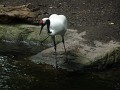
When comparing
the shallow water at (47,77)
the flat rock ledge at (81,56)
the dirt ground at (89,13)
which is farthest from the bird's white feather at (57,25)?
the dirt ground at (89,13)

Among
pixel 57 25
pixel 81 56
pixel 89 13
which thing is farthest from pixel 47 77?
pixel 89 13

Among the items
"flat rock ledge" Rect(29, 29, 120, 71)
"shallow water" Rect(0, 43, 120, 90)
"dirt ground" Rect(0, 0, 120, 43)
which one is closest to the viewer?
"shallow water" Rect(0, 43, 120, 90)

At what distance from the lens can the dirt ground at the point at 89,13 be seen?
30.5 feet

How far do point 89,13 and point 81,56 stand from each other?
3.11 meters

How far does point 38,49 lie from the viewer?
896 centimetres

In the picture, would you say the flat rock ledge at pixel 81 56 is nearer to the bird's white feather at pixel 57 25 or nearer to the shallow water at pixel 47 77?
the shallow water at pixel 47 77

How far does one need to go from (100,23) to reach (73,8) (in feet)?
4.85

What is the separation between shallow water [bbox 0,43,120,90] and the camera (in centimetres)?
687

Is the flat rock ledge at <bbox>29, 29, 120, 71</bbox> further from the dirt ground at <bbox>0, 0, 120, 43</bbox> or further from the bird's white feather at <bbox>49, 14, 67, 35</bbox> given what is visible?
the bird's white feather at <bbox>49, 14, 67, 35</bbox>

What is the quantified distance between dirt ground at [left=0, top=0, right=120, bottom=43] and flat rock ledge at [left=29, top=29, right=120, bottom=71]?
1.51 feet

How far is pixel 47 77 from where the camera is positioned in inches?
288

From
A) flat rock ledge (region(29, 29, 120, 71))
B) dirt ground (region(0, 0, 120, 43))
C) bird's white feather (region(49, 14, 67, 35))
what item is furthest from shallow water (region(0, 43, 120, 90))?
dirt ground (region(0, 0, 120, 43))

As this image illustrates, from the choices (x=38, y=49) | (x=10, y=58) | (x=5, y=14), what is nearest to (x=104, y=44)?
(x=38, y=49)

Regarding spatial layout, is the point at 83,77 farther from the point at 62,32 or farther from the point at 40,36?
the point at 40,36
